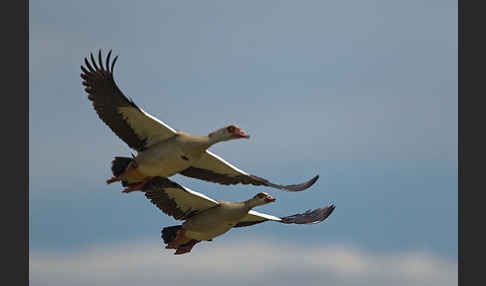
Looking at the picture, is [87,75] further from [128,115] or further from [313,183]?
[313,183]

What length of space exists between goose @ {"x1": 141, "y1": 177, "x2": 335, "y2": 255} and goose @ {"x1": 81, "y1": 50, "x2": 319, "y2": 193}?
40.6 inches

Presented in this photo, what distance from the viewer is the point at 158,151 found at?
103 ft

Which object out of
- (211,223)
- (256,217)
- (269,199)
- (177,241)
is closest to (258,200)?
(269,199)

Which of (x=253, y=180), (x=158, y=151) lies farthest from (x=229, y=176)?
(x=158, y=151)

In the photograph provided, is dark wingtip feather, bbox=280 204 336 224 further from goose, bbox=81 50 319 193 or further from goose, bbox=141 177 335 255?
goose, bbox=81 50 319 193

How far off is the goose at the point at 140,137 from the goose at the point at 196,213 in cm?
103

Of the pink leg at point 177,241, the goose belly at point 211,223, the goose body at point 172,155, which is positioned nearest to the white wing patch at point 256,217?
the goose belly at point 211,223

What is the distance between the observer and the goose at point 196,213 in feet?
109

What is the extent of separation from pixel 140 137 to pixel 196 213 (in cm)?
325

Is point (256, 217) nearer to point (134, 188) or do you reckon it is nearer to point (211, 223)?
point (211, 223)

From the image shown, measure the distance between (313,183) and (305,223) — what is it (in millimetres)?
1912

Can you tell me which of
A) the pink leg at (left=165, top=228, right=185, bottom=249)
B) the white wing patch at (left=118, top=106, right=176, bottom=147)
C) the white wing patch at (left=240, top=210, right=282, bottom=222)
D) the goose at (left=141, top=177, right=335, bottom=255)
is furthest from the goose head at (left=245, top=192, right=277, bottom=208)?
the white wing patch at (left=118, top=106, right=176, bottom=147)

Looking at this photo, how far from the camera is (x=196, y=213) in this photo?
34.0m

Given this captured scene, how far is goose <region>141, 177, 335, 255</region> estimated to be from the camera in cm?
3319
